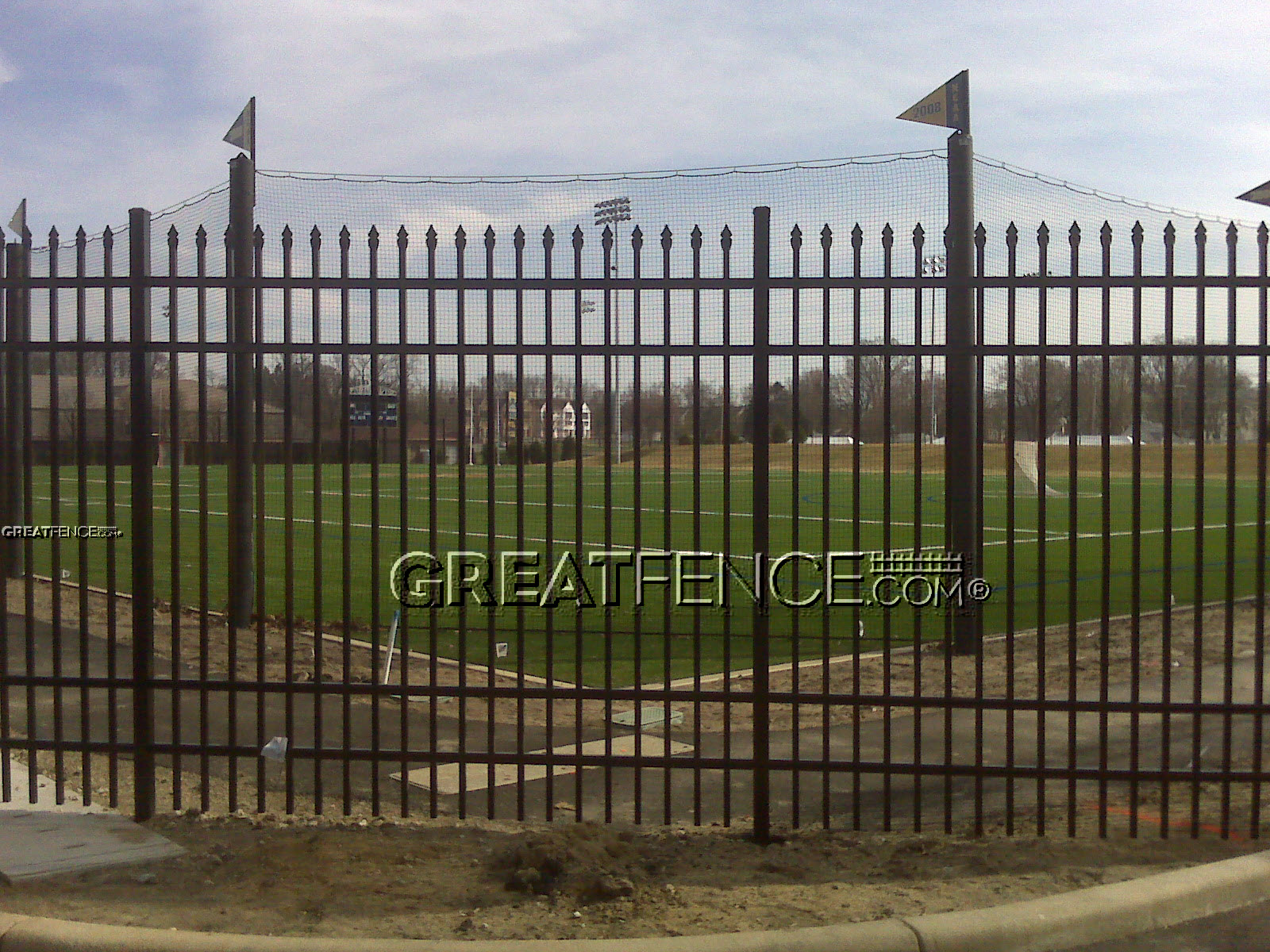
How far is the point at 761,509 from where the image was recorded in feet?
17.2

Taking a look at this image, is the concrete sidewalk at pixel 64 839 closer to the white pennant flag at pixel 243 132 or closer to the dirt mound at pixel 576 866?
the dirt mound at pixel 576 866

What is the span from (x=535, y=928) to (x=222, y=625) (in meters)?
9.09

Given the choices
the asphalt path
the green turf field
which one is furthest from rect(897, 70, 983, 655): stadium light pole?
the asphalt path

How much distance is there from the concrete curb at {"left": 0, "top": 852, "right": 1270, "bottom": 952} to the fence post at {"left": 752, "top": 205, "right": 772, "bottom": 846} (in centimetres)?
111

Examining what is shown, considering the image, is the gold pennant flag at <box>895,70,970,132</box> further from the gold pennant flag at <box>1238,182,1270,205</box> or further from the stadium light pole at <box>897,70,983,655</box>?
the gold pennant flag at <box>1238,182,1270,205</box>

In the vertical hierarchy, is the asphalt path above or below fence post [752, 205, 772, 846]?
below

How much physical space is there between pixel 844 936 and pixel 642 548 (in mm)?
5041

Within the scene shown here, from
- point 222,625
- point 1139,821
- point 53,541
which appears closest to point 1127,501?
point 222,625

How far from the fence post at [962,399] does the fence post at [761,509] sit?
2.62 feet

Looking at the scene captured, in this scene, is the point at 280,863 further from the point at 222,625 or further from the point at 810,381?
the point at 222,625

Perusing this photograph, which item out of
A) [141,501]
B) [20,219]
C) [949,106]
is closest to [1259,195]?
[949,106]

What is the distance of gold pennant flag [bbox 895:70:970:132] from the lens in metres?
10.0

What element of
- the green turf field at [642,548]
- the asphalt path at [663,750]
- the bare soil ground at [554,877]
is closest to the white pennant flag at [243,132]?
the green turf field at [642,548]

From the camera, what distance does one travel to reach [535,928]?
4.24 m
